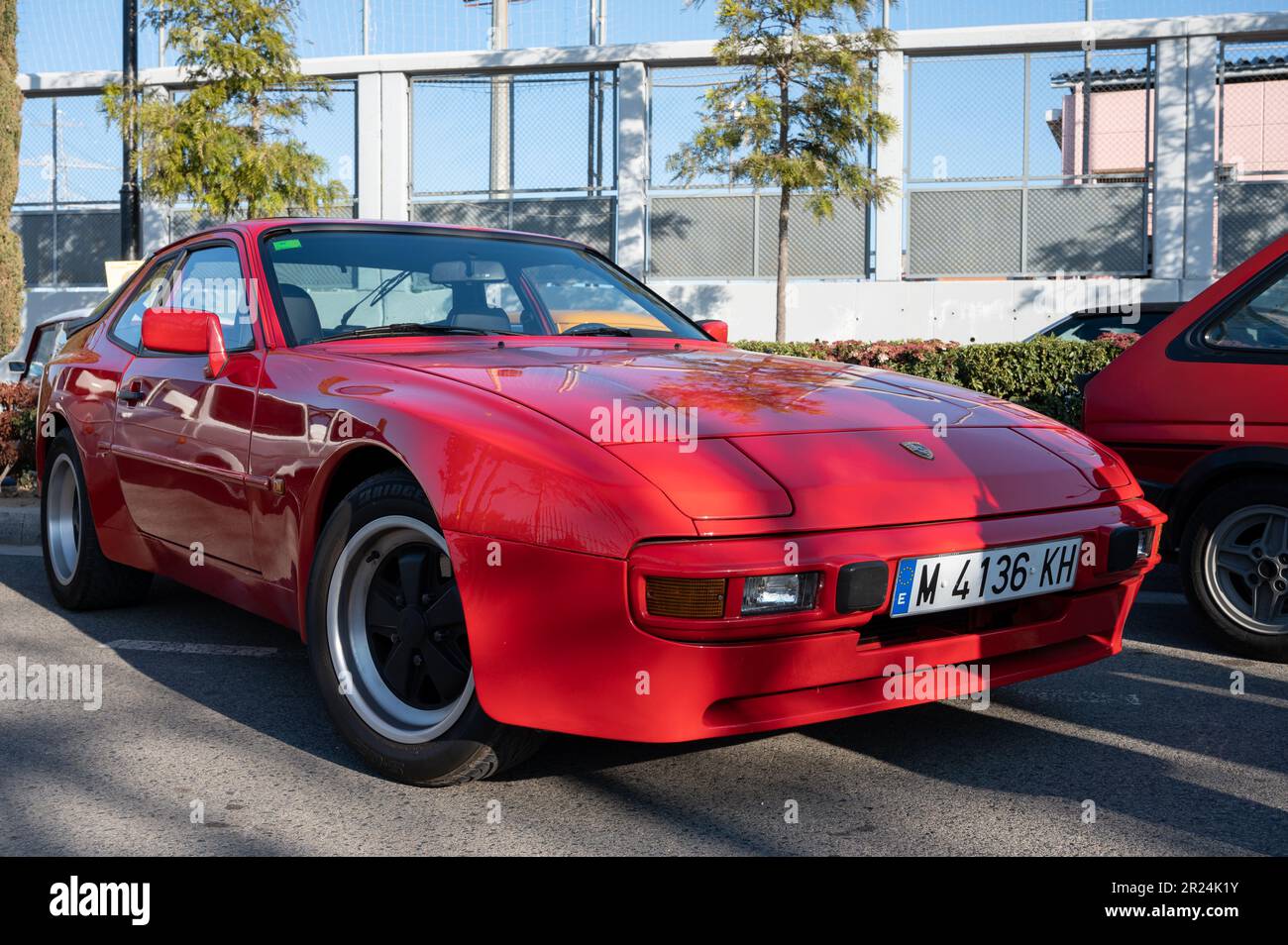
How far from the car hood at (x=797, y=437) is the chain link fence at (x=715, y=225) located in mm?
15562

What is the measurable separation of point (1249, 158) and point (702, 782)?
1797 centimetres

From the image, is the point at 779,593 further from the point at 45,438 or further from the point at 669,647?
the point at 45,438

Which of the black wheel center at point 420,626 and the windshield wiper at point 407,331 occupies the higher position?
the windshield wiper at point 407,331

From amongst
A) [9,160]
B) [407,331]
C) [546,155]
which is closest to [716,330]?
[407,331]

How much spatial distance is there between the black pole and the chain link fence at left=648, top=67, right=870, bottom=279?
25.0ft

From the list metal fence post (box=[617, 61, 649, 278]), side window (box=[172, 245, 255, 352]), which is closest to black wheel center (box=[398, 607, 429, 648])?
side window (box=[172, 245, 255, 352])

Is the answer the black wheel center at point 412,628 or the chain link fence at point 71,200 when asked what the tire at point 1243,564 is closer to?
the black wheel center at point 412,628

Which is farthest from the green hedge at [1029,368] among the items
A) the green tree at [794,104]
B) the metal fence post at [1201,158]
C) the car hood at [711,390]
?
the metal fence post at [1201,158]

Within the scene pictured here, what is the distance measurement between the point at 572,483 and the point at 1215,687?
241 cm

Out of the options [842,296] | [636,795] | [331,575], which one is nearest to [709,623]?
[636,795]

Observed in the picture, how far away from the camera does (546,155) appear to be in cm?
1983

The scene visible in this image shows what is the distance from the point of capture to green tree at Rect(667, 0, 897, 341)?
48.6 feet

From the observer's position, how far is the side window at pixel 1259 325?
424 centimetres

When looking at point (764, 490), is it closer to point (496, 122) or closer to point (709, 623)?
point (709, 623)
